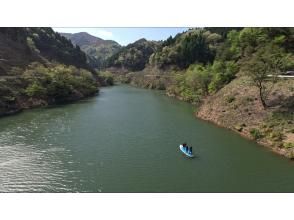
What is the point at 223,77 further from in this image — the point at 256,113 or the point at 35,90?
the point at 35,90

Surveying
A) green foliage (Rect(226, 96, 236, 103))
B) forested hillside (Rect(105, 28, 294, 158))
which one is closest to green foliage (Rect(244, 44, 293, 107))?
Answer: forested hillside (Rect(105, 28, 294, 158))

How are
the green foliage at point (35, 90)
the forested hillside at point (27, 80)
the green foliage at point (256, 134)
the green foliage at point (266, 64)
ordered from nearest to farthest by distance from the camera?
the green foliage at point (256, 134)
the green foliage at point (266, 64)
the forested hillside at point (27, 80)
the green foliage at point (35, 90)

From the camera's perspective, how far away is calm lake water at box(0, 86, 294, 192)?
2764 centimetres

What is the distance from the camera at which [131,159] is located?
34.1 metres

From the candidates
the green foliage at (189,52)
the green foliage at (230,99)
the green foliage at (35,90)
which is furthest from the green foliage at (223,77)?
the green foliage at (189,52)

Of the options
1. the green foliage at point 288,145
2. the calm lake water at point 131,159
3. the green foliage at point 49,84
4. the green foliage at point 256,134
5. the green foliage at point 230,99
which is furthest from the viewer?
the green foliage at point 49,84

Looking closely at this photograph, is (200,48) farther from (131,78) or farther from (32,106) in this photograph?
(32,106)

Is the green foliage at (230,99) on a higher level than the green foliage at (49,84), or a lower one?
higher

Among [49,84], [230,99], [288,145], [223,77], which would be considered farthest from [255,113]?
[49,84]

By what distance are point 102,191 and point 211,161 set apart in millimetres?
14017

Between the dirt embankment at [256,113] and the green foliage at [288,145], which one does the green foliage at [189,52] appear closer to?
the dirt embankment at [256,113]

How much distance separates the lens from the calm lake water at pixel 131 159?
27.6 m

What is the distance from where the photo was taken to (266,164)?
32.8 meters

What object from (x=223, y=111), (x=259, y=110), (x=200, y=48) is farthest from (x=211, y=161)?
(x=200, y=48)
